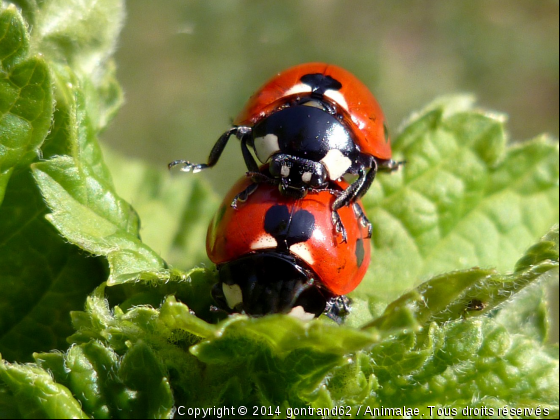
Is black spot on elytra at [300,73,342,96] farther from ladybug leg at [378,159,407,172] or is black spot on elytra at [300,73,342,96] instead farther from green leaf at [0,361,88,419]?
green leaf at [0,361,88,419]

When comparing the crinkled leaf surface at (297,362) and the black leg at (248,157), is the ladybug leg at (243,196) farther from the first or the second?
the crinkled leaf surface at (297,362)

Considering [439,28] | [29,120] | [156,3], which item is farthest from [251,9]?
[29,120]

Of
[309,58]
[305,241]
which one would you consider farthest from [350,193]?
[309,58]

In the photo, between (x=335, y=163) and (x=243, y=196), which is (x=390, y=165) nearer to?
(x=335, y=163)

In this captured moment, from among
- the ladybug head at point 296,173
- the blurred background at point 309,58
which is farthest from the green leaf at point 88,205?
the blurred background at point 309,58

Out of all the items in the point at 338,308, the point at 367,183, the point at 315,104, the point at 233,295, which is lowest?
the point at 233,295

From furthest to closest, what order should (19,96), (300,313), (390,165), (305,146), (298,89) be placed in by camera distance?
(390,165)
(298,89)
(305,146)
(300,313)
(19,96)

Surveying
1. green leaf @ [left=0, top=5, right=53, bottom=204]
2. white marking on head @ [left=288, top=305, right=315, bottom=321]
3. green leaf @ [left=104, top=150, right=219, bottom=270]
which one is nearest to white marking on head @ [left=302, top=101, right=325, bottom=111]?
white marking on head @ [left=288, top=305, right=315, bottom=321]
